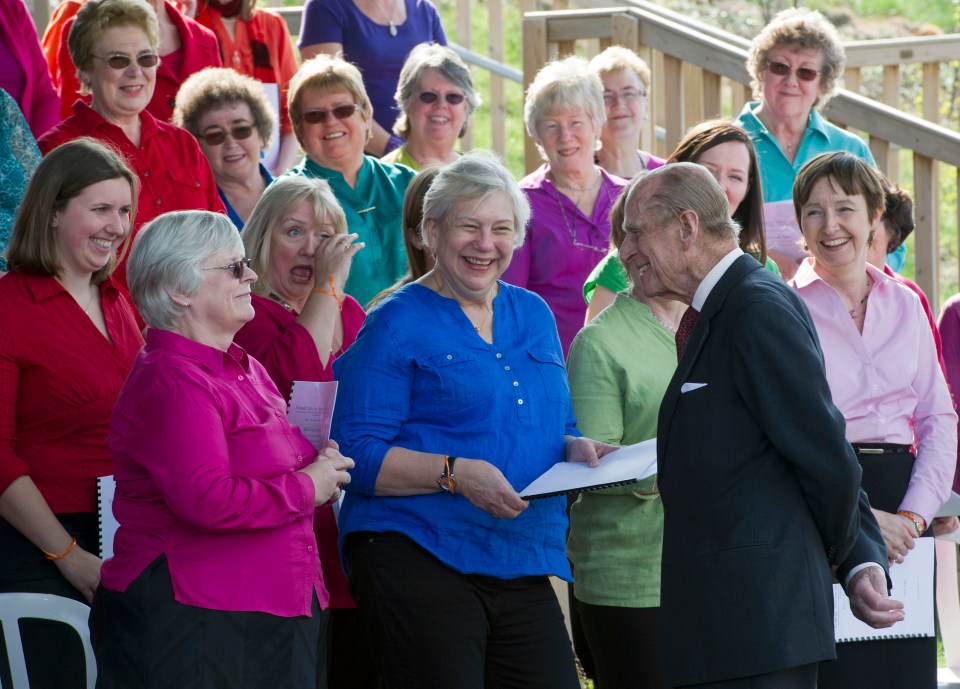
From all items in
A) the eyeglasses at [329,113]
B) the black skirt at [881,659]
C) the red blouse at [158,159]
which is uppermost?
the eyeglasses at [329,113]

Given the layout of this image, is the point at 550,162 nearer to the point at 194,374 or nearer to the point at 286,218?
the point at 286,218

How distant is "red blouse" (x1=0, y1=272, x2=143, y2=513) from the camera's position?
11.7 ft

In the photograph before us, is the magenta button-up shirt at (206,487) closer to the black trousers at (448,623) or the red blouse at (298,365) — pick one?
the black trousers at (448,623)

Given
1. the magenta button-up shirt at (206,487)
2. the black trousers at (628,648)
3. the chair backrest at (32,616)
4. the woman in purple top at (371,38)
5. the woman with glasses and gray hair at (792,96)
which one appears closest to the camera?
the magenta button-up shirt at (206,487)

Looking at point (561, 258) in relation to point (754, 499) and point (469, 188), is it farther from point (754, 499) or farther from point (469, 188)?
point (754, 499)

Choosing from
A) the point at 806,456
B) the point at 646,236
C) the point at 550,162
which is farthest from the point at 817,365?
the point at 550,162

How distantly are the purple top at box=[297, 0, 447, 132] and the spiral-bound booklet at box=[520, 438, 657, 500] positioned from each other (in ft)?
11.7

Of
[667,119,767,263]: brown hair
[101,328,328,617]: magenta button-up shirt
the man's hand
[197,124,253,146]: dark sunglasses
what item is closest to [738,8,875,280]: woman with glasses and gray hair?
[667,119,767,263]: brown hair

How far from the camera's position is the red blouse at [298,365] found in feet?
12.6

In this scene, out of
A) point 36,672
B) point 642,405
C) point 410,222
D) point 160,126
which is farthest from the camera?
point 160,126

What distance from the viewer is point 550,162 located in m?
5.34

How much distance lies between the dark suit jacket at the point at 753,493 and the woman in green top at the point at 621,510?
0.75 metres

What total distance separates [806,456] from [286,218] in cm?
205

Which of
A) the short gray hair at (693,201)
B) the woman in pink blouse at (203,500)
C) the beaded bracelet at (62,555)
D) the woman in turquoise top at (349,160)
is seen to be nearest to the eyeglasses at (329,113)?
the woman in turquoise top at (349,160)
